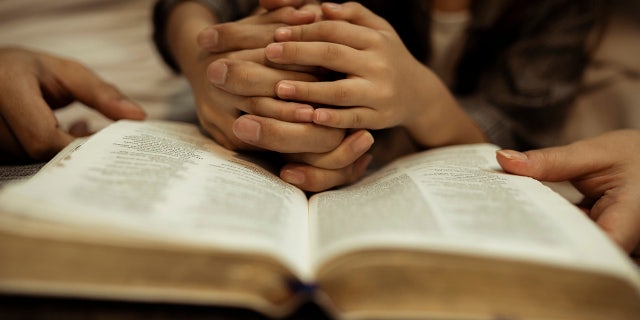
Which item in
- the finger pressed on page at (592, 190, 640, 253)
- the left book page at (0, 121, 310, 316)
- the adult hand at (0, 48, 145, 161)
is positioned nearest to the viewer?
the left book page at (0, 121, 310, 316)

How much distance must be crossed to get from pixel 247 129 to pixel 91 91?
0.93ft

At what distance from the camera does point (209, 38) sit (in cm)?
59

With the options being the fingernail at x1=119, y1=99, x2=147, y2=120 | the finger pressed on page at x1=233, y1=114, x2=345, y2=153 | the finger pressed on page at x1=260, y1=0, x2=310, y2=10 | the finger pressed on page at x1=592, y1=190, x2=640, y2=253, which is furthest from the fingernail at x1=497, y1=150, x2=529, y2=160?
the fingernail at x1=119, y1=99, x2=147, y2=120

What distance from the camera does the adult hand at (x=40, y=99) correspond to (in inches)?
23.2

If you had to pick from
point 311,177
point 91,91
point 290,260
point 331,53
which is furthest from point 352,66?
point 91,91

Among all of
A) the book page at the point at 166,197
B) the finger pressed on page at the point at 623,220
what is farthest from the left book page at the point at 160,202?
the finger pressed on page at the point at 623,220

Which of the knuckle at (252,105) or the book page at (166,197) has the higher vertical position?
the knuckle at (252,105)

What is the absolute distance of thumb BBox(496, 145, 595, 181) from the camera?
0.55 metres

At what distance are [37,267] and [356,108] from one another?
35cm

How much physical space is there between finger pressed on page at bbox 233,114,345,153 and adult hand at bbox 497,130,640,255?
8.5 inches

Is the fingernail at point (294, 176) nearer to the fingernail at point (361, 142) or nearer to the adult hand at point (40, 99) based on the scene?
the fingernail at point (361, 142)

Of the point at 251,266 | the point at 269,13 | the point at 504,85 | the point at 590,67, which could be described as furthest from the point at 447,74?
the point at 251,266

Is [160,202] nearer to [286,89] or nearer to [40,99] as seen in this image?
[286,89]

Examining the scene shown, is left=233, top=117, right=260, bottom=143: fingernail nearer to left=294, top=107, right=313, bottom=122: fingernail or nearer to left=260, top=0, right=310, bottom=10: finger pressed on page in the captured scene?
left=294, top=107, right=313, bottom=122: fingernail
